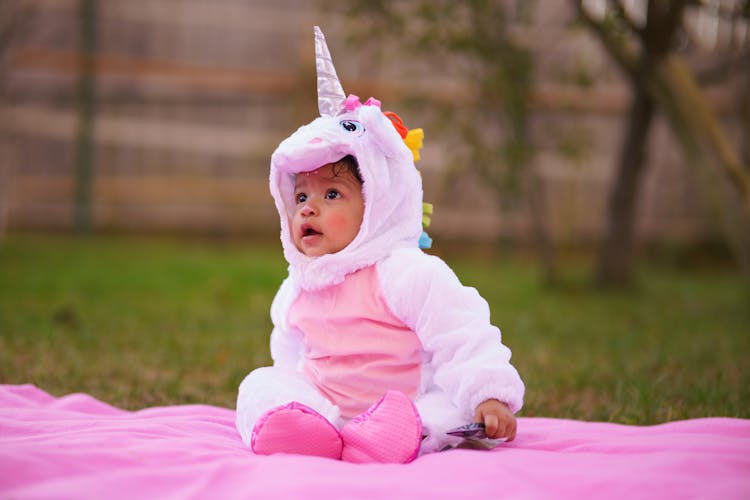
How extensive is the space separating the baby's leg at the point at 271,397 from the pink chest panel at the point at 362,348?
0.19ft

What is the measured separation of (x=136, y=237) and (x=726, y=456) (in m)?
8.25

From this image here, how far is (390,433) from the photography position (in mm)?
1829

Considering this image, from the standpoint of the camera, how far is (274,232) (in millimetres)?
9602

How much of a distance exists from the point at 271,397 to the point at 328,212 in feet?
1.53

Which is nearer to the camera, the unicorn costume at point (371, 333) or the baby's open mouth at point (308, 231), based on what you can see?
the unicorn costume at point (371, 333)

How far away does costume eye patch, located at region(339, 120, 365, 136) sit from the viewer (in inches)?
82.4

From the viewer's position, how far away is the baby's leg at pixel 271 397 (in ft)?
6.40

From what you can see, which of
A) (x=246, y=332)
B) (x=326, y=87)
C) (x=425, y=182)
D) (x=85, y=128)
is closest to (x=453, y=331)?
(x=326, y=87)

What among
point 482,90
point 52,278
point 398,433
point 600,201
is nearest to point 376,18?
point 482,90

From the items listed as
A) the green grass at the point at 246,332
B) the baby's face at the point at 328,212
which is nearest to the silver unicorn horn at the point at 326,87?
the baby's face at the point at 328,212

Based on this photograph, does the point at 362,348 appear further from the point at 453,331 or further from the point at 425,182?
the point at 425,182

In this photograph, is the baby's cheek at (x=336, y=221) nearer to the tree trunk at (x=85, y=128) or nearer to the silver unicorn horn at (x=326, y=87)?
the silver unicorn horn at (x=326, y=87)

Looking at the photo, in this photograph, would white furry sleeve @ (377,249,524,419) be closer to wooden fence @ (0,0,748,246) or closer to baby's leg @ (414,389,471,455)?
baby's leg @ (414,389,471,455)

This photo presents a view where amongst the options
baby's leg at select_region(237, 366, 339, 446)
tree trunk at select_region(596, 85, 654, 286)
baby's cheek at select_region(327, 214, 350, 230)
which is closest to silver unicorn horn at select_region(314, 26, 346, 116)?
baby's cheek at select_region(327, 214, 350, 230)
